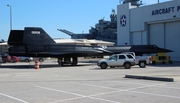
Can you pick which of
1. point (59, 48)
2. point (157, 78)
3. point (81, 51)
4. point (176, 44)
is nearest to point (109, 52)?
point (81, 51)

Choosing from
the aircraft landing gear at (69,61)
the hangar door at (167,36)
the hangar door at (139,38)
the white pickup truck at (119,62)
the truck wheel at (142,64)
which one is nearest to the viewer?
the white pickup truck at (119,62)

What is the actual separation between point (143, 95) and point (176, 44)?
126 ft

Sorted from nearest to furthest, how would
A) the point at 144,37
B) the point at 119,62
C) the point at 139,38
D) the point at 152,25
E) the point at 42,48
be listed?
the point at 119,62 → the point at 42,48 → the point at 152,25 → the point at 144,37 → the point at 139,38

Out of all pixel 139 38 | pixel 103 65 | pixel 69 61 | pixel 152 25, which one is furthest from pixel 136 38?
pixel 103 65

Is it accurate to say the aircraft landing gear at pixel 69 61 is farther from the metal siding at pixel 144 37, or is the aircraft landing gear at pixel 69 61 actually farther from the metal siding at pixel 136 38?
the metal siding at pixel 136 38

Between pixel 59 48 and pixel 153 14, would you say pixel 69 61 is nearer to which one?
pixel 59 48

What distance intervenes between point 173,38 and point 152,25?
18.5 feet

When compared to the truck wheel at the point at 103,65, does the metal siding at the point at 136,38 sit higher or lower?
higher

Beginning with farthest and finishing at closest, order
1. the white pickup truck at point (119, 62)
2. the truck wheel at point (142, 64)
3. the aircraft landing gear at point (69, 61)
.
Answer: the aircraft landing gear at point (69, 61)
the truck wheel at point (142, 64)
the white pickup truck at point (119, 62)

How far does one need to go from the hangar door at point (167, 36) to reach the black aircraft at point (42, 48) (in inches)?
471

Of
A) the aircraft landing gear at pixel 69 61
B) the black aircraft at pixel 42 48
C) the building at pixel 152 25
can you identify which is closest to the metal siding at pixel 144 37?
the building at pixel 152 25

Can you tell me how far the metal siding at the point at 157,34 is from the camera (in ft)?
163

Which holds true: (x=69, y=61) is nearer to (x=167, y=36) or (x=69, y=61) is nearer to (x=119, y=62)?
(x=119, y=62)

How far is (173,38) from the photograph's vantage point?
47.6 metres
